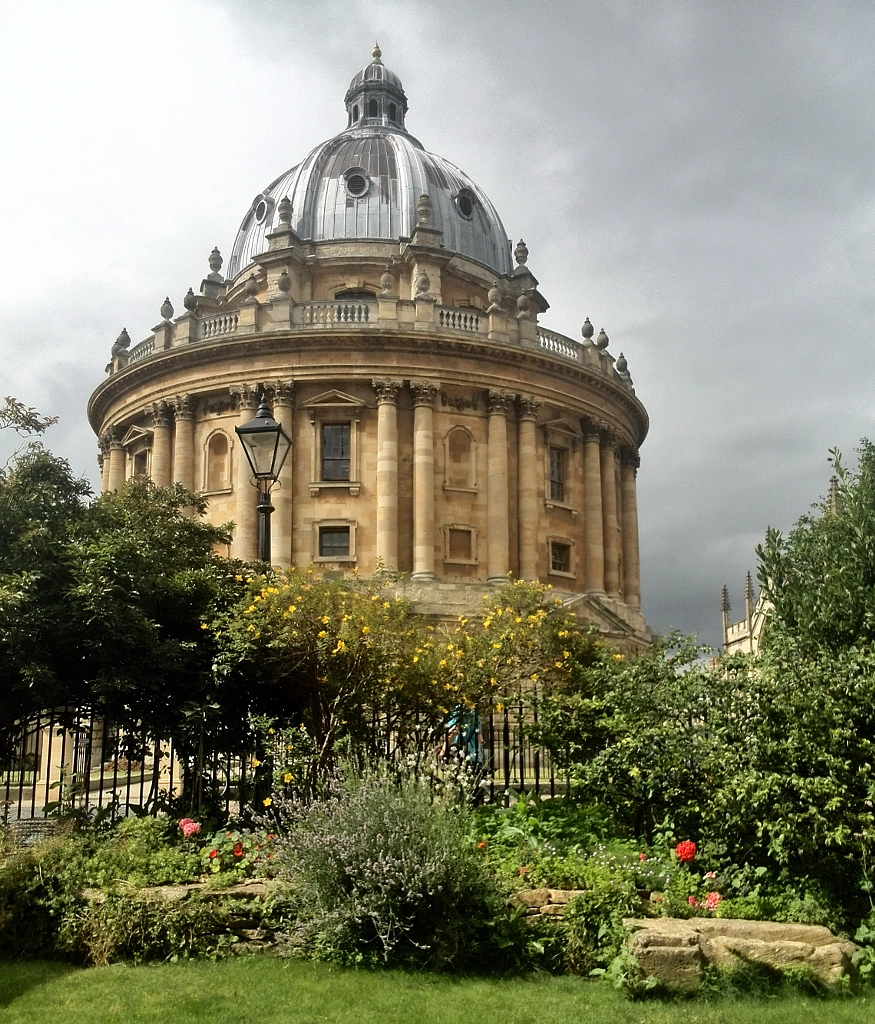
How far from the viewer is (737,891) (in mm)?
9734

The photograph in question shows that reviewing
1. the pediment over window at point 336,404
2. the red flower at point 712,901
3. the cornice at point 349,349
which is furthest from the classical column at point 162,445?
the red flower at point 712,901

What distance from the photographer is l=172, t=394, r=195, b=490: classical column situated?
36.8m

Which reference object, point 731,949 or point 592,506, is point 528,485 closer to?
point 592,506

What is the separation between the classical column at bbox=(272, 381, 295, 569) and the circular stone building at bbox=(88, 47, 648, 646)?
59mm

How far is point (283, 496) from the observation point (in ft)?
114

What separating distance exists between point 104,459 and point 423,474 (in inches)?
602

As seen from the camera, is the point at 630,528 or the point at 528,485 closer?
the point at 528,485

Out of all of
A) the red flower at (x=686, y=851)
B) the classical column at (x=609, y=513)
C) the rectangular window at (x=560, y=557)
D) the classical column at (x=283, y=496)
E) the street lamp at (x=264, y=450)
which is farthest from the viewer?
the classical column at (x=609, y=513)

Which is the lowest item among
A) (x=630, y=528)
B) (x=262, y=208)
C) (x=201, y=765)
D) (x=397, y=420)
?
(x=201, y=765)

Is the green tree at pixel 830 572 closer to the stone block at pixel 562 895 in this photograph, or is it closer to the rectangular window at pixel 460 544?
the stone block at pixel 562 895

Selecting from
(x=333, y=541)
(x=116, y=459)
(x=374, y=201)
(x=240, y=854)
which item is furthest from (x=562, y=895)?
(x=374, y=201)

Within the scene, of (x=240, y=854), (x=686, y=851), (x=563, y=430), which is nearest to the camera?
(x=686, y=851)

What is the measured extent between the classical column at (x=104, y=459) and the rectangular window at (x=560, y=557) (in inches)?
718

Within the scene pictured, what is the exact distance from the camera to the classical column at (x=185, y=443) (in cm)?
3675
